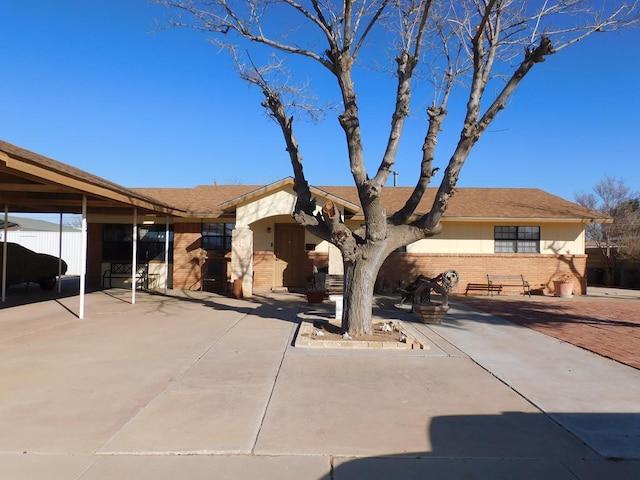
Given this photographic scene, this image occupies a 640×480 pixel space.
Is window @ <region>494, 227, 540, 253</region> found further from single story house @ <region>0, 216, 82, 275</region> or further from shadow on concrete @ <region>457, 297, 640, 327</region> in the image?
single story house @ <region>0, 216, 82, 275</region>

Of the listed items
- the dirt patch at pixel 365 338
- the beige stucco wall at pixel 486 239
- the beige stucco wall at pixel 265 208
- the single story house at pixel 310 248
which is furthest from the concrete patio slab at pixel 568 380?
the beige stucco wall at pixel 486 239

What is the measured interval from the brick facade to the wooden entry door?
3.37 meters

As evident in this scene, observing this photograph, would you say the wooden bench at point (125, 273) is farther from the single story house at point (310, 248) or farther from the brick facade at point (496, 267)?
the brick facade at point (496, 267)

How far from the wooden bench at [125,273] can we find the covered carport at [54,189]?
261 centimetres

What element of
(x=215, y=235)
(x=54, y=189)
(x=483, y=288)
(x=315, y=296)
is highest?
(x=54, y=189)

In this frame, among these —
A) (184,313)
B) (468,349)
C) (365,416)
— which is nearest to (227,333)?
(184,313)

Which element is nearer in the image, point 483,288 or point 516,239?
point 483,288

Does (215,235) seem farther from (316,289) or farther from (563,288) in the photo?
(563,288)

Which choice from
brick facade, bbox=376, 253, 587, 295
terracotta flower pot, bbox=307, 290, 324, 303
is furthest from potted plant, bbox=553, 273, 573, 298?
terracotta flower pot, bbox=307, 290, 324, 303

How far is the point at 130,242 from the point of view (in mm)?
19734

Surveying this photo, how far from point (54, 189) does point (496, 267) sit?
15.9 m

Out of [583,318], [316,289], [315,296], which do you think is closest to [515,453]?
[583,318]

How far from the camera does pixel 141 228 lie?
1953 centimetres

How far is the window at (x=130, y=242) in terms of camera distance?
19.6 meters
